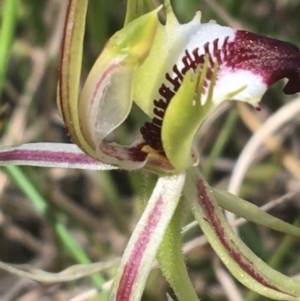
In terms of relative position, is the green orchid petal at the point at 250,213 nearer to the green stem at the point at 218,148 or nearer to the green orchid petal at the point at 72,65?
the green orchid petal at the point at 72,65

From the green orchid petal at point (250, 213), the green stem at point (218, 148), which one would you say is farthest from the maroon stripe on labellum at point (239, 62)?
the green stem at point (218, 148)

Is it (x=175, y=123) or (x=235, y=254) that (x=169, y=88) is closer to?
(x=175, y=123)

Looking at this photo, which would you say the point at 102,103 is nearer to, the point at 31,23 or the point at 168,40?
the point at 168,40

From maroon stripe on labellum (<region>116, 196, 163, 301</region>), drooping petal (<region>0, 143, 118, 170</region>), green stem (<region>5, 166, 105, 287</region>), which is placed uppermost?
drooping petal (<region>0, 143, 118, 170</region>)

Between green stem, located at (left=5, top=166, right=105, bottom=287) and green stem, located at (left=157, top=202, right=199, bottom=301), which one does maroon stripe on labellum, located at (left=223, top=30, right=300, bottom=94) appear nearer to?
green stem, located at (left=157, top=202, right=199, bottom=301)

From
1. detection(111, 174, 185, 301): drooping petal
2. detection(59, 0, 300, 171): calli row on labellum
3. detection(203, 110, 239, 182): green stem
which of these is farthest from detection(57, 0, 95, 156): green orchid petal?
detection(203, 110, 239, 182): green stem

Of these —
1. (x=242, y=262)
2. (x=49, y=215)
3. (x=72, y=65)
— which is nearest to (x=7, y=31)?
(x=49, y=215)

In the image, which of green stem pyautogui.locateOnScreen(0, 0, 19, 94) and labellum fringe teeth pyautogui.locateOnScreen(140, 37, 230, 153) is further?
green stem pyautogui.locateOnScreen(0, 0, 19, 94)

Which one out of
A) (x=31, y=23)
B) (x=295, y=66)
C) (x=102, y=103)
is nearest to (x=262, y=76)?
(x=295, y=66)
